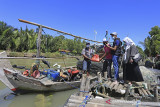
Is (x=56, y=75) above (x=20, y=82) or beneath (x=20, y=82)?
above

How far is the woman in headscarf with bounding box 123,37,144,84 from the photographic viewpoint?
373cm

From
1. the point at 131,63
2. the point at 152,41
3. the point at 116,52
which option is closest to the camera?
the point at 131,63

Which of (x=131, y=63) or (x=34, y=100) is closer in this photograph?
(x=131, y=63)

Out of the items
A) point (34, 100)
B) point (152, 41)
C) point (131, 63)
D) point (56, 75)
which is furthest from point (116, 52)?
point (152, 41)

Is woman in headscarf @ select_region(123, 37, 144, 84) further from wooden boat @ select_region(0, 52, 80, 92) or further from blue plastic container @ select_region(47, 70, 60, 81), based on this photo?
blue plastic container @ select_region(47, 70, 60, 81)

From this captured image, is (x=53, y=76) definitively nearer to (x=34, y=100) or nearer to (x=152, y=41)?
(x=34, y=100)

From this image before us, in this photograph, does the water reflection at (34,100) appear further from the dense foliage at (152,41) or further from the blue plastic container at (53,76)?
the dense foliage at (152,41)

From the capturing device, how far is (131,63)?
3814 millimetres

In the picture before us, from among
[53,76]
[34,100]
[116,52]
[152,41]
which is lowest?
[34,100]

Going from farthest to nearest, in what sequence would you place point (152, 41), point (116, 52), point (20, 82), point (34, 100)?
point (152, 41) → point (20, 82) → point (34, 100) → point (116, 52)

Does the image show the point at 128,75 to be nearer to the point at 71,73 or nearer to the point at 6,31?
the point at 71,73

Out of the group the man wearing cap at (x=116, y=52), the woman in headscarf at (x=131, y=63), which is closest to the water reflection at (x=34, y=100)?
the man wearing cap at (x=116, y=52)

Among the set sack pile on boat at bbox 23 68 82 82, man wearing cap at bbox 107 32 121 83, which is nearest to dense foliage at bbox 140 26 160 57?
sack pile on boat at bbox 23 68 82 82

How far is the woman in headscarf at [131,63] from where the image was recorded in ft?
12.3
